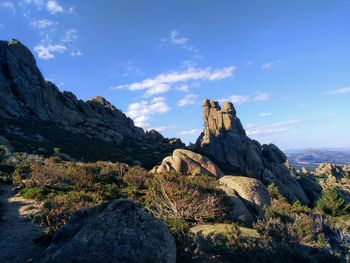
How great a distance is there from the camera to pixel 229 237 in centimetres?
994

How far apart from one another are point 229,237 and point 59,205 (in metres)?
7.27

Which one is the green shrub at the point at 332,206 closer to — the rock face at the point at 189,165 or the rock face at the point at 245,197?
the rock face at the point at 189,165

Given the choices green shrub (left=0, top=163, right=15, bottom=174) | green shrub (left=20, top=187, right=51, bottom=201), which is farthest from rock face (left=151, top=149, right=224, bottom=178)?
green shrub (left=0, top=163, right=15, bottom=174)

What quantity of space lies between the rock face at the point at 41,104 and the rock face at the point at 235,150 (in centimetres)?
1207

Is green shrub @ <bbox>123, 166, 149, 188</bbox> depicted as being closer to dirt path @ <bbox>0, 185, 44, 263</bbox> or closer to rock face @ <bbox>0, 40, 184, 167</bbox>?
dirt path @ <bbox>0, 185, 44, 263</bbox>

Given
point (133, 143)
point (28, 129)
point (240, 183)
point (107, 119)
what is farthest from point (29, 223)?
point (107, 119)

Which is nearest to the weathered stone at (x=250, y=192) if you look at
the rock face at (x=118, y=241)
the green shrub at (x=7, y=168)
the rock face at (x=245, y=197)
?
the rock face at (x=245, y=197)

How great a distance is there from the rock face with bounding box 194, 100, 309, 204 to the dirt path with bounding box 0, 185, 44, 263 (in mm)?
58969

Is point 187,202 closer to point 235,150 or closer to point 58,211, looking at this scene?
point 58,211

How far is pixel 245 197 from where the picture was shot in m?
17.3

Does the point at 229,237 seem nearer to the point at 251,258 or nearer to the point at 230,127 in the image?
the point at 251,258

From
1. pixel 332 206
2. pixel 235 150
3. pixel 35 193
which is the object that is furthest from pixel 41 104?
pixel 35 193

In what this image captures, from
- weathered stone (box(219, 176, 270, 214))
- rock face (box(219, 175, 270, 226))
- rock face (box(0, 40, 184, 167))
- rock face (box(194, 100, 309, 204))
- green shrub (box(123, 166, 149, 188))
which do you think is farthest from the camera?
rock face (box(194, 100, 309, 204))

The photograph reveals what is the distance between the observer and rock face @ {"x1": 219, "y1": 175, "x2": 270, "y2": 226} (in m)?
14.8
